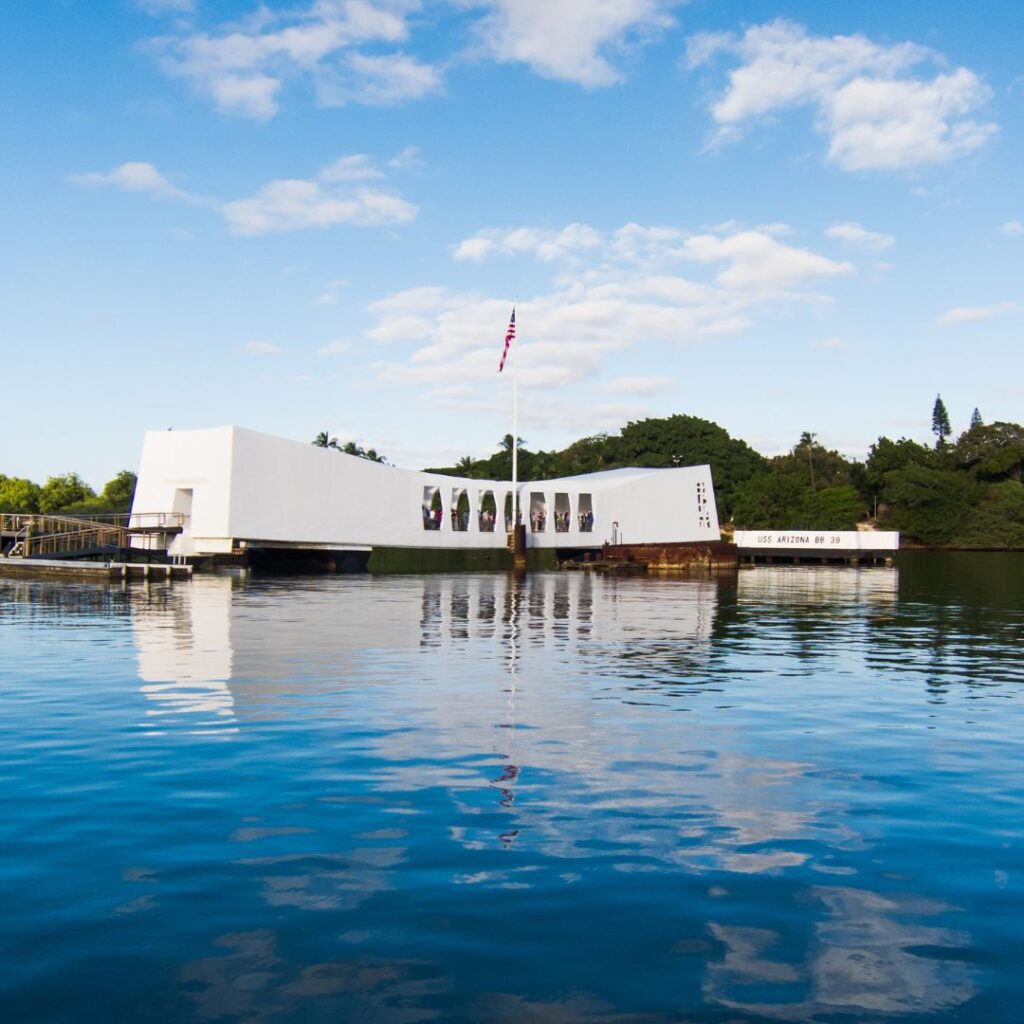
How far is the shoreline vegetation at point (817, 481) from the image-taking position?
101m

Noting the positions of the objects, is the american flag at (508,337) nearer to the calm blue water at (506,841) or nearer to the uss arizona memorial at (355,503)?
the uss arizona memorial at (355,503)

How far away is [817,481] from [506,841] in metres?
122

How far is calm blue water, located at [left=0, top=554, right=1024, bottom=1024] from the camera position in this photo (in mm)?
4887

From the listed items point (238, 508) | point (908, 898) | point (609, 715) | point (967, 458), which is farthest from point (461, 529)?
point (967, 458)

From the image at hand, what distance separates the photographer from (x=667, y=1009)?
464cm

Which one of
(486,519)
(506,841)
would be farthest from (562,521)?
(506,841)

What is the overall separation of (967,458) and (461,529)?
78379mm

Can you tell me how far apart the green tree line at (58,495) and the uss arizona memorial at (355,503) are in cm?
4440

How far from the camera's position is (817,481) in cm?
12294

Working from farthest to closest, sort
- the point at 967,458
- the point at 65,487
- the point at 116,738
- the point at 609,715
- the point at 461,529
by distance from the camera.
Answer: the point at 967,458 < the point at 65,487 < the point at 461,529 < the point at 609,715 < the point at 116,738

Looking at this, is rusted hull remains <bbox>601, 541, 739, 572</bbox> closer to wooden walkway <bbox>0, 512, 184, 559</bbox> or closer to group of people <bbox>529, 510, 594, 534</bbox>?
group of people <bbox>529, 510, 594, 534</bbox>

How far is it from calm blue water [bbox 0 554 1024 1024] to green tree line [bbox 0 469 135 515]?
82.1 metres

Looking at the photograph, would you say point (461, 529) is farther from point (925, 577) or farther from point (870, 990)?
point (870, 990)

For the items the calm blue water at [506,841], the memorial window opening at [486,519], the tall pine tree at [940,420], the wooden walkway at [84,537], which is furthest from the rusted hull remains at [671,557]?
the tall pine tree at [940,420]
